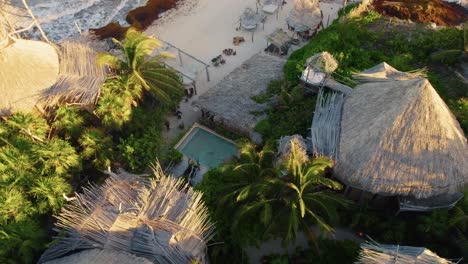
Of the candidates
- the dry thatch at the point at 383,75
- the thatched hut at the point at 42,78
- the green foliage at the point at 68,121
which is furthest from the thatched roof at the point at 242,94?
the green foliage at the point at 68,121

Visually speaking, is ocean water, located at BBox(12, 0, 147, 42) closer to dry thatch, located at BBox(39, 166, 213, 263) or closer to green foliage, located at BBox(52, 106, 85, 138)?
green foliage, located at BBox(52, 106, 85, 138)

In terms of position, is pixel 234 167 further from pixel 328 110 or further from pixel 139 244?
pixel 328 110

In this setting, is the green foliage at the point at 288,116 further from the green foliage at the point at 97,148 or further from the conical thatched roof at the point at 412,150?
the green foliage at the point at 97,148

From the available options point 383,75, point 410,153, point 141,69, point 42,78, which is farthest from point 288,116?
point 42,78

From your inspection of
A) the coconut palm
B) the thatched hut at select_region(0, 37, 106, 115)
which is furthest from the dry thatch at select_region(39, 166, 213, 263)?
the thatched hut at select_region(0, 37, 106, 115)

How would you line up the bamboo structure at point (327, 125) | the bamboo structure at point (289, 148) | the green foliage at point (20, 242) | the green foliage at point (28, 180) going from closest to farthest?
1. the green foliage at point (20, 242)
2. the green foliage at point (28, 180)
3. the bamboo structure at point (289, 148)
4. the bamboo structure at point (327, 125)

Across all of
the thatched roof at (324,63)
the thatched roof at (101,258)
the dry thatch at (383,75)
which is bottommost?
the thatched roof at (101,258)
